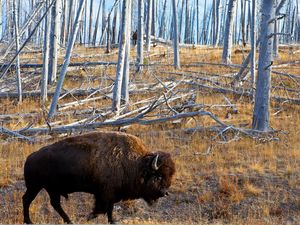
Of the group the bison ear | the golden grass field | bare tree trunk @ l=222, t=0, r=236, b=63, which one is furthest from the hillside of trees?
bare tree trunk @ l=222, t=0, r=236, b=63

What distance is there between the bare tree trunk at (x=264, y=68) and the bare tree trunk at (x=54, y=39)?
23.1ft

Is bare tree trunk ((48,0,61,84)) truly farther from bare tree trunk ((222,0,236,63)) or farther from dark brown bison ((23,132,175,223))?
dark brown bison ((23,132,175,223))

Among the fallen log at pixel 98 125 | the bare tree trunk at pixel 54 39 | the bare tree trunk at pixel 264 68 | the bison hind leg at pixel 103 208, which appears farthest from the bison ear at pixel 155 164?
Result: the bare tree trunk at pixel 54 39

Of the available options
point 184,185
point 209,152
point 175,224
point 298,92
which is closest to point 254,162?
point 209,152

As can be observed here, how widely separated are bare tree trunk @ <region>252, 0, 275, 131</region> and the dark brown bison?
235 inches

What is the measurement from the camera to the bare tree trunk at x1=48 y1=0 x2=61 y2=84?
56.0ft

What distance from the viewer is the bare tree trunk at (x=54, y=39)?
17.1 metres

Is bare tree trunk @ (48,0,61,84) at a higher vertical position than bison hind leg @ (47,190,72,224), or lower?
higher

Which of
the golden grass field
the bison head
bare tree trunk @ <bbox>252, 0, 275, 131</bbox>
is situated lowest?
the golden grass field

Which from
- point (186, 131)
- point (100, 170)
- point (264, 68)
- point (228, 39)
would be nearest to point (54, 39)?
point (186, 131)

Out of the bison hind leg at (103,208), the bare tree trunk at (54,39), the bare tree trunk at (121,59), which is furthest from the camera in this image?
the bare tree trunk at (54,39)

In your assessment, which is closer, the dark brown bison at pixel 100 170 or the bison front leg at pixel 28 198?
the dark brown bison at pixel 100 170

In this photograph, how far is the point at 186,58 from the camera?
2611 centimetres

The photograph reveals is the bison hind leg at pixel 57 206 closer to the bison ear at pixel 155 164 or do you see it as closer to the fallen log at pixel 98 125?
the bison ear at pixel 155 164
